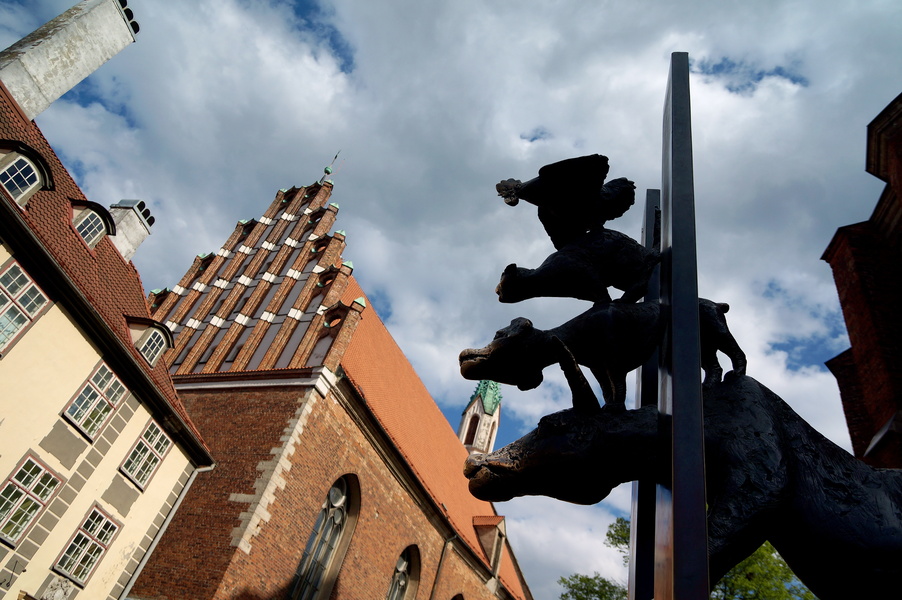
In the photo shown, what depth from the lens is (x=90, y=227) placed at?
468 inches

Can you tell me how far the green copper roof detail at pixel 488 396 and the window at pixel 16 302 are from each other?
3059 centimetres

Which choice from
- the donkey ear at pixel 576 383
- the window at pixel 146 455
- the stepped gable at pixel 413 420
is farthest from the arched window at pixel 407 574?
the donkey ear at pixel 576 383

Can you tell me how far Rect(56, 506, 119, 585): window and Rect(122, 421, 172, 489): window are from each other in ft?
2.75

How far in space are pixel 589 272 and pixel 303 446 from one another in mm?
11271

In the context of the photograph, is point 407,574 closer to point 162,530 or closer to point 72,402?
point 162,530

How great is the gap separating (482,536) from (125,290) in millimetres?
13675

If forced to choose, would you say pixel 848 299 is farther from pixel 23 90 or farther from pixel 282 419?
pixel 23 90

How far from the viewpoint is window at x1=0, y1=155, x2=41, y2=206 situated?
958 cm

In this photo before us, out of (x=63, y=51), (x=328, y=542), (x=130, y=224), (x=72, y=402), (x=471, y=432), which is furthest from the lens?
(x=471, y=432)

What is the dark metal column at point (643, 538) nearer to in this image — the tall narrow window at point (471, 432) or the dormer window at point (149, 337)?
the dormer window at point (149, 337)

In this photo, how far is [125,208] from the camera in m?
16.4

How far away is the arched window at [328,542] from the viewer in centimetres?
1202

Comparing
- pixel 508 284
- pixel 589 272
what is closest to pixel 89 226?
pixel 508 284

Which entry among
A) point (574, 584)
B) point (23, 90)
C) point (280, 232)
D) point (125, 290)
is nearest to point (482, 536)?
point (574, 584)
